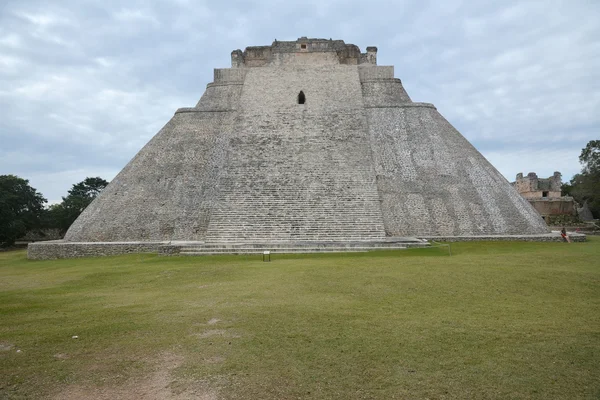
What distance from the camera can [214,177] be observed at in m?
16.4

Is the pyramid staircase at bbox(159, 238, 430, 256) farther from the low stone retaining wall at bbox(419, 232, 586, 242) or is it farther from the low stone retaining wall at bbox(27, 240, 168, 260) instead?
the low stone retaining wall at bbox(419, 232, 586, 242)

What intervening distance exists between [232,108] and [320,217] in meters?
8.26

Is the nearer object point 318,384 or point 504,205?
point 318,384

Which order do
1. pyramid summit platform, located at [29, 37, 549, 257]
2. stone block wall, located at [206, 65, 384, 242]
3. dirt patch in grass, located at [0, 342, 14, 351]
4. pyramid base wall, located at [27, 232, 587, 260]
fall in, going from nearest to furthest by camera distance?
1. dirt patch in grass, located at [0, 342, 14, 351]
2. pyramid base wall, located at [27, 232, 587, 260]
3. stone block wall, located at [206, 65, 384, 242]
4. pyramid summit platform, located at [29, 37, 549, 257]

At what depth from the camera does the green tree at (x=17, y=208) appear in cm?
2478

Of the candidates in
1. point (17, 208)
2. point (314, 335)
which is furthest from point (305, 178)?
point (17, 208)

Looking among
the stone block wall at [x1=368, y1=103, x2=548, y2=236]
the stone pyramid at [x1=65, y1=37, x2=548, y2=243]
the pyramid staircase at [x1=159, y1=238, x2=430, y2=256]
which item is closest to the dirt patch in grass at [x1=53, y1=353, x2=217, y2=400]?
the pyramid staircase at [x1=159, y1=238, x2=430, y2=256]

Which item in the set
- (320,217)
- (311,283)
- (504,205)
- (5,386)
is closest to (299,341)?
(5,386)

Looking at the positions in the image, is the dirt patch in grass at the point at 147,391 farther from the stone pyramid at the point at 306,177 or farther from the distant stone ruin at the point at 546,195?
the distant stone ruin at the point at 546,195

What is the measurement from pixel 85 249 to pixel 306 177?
8.16 meters

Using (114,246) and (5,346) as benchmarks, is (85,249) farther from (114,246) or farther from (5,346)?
(5,346)

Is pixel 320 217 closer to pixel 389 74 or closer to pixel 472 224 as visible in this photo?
pixel 472 224

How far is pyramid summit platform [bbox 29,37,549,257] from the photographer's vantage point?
14633mm

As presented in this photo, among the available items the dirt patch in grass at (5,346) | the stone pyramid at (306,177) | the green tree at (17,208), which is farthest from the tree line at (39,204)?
the dirt patch in grass at (5,346)
